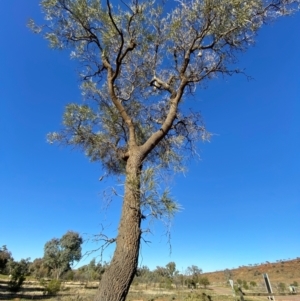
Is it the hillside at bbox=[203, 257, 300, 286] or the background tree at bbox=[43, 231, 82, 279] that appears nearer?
the hillside at bbox=[203, 257, 300, 286]

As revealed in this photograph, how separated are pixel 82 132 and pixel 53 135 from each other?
2.61 ft

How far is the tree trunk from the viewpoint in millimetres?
2807

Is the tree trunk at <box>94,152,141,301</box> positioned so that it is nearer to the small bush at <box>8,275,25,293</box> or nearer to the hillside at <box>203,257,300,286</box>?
the small bush at <box>8,275,25,293</box>

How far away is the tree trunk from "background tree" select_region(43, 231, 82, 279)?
53.8 metres

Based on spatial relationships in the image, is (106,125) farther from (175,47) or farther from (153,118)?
(175,47)

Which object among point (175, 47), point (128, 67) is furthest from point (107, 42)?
point (175, 47)

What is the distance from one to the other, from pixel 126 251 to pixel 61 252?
2281 inches

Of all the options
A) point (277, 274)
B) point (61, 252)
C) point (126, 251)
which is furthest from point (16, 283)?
point (277, 274)

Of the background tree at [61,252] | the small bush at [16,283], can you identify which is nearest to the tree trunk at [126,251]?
the small bush at [16,283]

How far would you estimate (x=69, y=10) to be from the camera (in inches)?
201

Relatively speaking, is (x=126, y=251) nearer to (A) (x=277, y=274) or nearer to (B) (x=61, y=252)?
(A) (x=277, y=274)

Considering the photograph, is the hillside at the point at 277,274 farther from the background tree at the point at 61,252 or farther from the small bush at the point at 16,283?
the background tree at the point at 61,252

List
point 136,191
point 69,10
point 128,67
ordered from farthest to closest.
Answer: point 128,67, point 69,10, point 136,191

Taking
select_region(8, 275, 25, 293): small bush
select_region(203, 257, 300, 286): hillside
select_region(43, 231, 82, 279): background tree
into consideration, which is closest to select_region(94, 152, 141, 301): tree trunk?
select_region(8, 275, 25, 293): small bush
